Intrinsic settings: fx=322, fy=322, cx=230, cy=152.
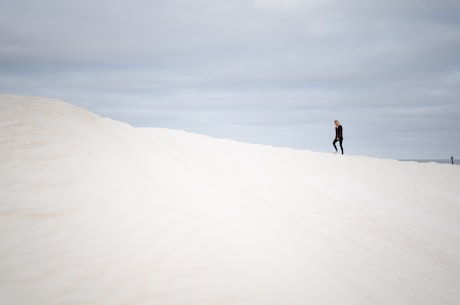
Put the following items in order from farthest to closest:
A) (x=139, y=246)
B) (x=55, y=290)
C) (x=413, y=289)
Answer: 1. (x=413, y=289)
2. (x=139, y=246)
3. (x=55, y=290)

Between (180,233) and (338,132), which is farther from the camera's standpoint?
(338,132)

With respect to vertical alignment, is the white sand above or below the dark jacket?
below

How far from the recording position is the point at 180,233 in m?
5.01

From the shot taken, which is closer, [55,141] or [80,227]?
[80,227]

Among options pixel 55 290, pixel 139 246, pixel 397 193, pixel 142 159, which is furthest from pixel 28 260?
pixel 397 193

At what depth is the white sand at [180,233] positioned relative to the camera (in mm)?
3902

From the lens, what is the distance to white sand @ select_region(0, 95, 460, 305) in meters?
3.90

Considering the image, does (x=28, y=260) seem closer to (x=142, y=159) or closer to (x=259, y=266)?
(x=259, y=266)

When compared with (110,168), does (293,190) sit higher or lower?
lower

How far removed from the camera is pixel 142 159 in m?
7.87

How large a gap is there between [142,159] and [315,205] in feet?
15.2

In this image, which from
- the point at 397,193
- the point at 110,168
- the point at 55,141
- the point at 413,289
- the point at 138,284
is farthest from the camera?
the point at 397,193

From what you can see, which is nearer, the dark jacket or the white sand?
the white sand

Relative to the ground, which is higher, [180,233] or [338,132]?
[338,132]
